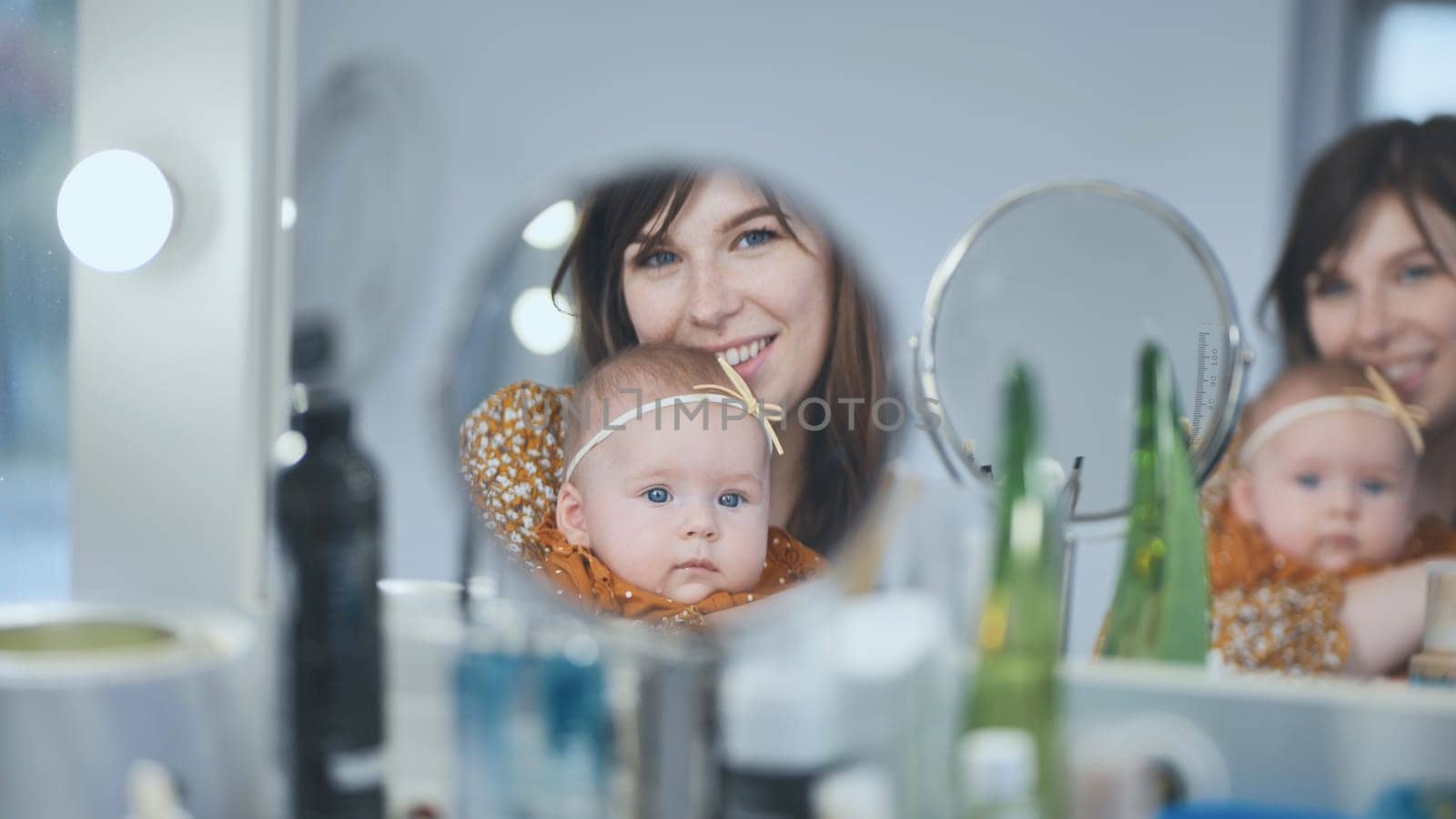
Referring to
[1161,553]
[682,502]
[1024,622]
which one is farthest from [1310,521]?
[682,502]

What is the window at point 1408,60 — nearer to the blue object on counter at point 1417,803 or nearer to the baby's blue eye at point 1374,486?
the baby's blue eye at point 1374,486

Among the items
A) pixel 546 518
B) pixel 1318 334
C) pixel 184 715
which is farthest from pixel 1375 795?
pixel 184 715

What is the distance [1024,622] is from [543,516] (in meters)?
0.26

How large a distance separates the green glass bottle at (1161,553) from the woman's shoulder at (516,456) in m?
0.29

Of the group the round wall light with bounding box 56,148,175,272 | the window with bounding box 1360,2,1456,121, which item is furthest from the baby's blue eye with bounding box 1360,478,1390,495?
the round wall light with bounding box 56,148,175,272

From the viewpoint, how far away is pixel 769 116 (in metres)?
0.74

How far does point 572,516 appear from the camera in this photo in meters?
0.60

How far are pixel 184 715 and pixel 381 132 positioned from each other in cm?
38

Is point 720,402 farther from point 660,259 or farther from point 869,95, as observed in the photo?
point 869,95

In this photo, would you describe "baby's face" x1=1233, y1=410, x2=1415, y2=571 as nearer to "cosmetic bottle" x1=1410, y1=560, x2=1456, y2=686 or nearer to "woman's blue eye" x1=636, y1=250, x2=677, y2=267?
"cosmetic bottle" x1=1410, y1=560, x2=1456, y2=686

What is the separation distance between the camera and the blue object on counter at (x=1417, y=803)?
463 millimetres

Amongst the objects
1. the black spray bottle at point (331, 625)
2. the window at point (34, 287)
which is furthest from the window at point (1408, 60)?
the window at point (34, 287)

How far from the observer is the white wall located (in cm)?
71

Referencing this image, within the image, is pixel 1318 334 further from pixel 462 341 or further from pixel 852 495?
pixel 462 341
